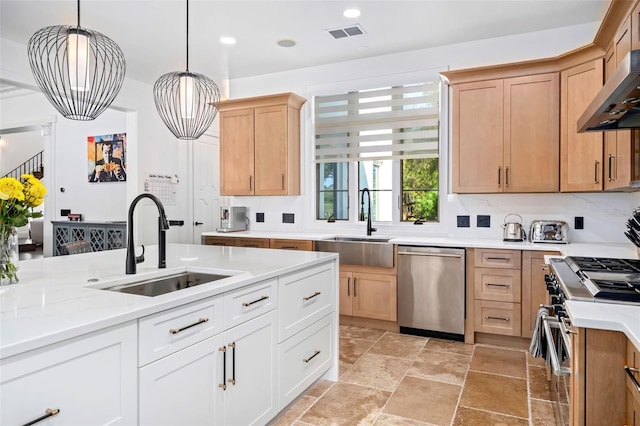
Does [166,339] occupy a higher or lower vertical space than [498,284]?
higher

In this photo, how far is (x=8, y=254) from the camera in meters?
1.70

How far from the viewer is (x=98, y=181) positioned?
6.57 metres

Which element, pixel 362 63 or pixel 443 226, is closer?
pixel 443 226

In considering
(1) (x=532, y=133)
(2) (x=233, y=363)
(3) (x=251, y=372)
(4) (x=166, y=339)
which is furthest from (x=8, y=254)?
(1) (x=532, y=133)

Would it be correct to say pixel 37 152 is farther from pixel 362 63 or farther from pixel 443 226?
pixel 443 226

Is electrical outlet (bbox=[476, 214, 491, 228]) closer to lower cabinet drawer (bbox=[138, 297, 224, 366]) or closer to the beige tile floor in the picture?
the beige tile floor

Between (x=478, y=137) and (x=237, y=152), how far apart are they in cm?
269

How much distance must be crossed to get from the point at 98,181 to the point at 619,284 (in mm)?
6759

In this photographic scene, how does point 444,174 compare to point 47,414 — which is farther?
point 444,174

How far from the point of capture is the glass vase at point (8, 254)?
167cm

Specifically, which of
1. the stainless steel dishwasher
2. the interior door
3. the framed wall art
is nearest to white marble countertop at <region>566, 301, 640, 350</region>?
the stainless steel dishwasher

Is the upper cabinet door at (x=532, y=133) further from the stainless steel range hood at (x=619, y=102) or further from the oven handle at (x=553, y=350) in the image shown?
the oven handle at (x=553, y=350)

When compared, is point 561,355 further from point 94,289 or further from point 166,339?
point 94,289

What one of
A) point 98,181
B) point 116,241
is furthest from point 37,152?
point 116,241
